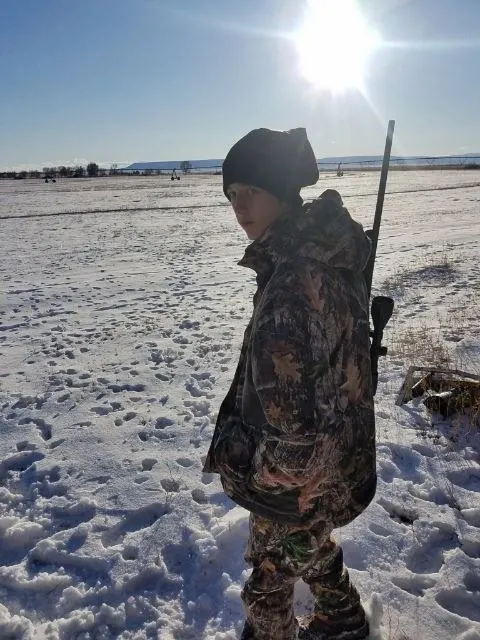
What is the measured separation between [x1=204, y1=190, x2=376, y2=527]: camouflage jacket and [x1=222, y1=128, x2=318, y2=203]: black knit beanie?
0.11 m

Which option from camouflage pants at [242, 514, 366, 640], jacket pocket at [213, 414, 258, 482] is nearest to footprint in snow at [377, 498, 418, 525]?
camouflage pants at [242, 514, 366, 640]

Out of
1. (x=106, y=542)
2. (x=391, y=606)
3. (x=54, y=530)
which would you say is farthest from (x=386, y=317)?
(x=54, y=530)

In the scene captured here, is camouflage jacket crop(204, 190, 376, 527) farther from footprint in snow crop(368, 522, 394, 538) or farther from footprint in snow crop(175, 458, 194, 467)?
footprint in snow crop(175, 458, 194, 467)

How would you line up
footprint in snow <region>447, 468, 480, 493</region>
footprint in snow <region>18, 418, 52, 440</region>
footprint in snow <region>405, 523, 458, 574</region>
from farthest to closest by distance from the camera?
1. footprint in snow <region>18, 418, 52, 440</region>
2. footprint in snow <region>447, 468, 480, 493</region>
3. footprint in snow <region>405, 523, 458, 574</region>

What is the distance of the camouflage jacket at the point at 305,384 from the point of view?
4.74 ft

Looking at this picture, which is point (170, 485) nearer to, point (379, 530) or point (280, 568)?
point (379, 530)

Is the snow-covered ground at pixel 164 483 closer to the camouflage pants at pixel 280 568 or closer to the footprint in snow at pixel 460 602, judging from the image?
the footprint in snow at pixel 460 602

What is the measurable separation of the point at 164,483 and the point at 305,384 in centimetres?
279

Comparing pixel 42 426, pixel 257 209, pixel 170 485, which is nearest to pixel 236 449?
pixel 257 209

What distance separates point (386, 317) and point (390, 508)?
6.28 feet

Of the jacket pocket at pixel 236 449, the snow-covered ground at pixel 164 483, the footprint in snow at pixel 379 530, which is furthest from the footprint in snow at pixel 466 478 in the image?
the jacket pocket at pixel 236 449

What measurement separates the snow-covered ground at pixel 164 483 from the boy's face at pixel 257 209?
2.22 meters

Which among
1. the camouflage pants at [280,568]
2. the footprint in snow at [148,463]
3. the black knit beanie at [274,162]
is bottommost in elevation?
the footprint in snow at [148,463]

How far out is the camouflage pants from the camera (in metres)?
1.84
